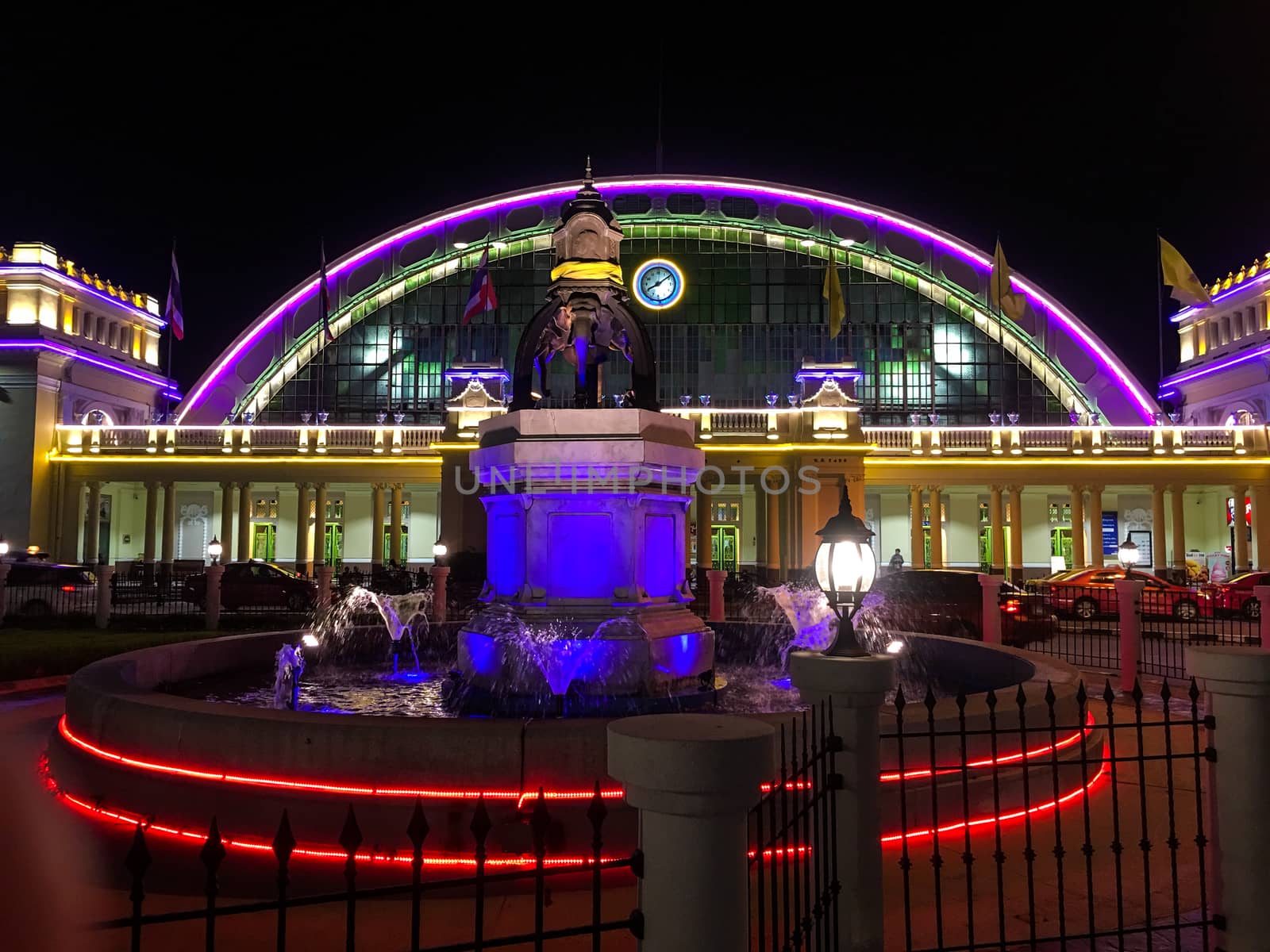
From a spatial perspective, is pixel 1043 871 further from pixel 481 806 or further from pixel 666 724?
pixel 481 806

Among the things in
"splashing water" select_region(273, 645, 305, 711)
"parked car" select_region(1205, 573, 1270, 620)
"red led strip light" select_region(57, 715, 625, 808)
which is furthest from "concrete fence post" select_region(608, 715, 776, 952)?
"parked car" select_region(1205, 573, 1270, 620)

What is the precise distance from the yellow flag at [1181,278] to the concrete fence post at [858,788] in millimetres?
42752

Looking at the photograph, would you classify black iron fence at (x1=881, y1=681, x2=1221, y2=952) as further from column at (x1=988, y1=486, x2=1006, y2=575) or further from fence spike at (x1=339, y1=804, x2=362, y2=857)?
column at (x1=988, y1=486, x2=1006, y2=575)

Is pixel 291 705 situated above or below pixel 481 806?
below

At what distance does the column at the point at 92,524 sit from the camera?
160 ft

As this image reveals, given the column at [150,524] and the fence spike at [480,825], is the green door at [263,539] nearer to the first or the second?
the column at [150,524]

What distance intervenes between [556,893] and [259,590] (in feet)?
84.1

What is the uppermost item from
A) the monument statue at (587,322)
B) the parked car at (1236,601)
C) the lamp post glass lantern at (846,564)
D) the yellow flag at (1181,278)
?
the yellow flag at (1181,278)

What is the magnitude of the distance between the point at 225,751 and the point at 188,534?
170 feet

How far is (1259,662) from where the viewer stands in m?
5.14

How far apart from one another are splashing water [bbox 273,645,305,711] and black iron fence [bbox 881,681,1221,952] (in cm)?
773

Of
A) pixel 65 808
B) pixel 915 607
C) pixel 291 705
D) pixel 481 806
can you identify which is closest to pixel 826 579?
pixel 481 806

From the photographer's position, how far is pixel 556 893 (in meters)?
6.21

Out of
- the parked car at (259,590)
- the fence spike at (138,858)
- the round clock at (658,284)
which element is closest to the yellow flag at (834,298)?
the round clock at (658,284)
